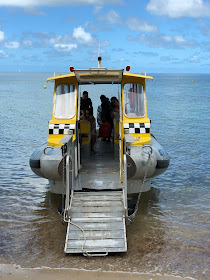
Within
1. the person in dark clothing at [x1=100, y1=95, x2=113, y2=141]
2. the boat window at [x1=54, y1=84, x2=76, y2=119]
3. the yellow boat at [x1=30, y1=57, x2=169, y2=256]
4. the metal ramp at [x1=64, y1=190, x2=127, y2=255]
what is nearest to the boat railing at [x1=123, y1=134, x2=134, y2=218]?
the yellow boat at [x1=30, y1=57, x2=169, y2=256]

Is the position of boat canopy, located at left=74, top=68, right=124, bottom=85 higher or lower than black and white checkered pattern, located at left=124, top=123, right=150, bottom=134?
higher

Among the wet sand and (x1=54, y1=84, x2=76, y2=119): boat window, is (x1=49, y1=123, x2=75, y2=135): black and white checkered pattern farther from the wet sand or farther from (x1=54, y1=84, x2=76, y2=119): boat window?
Answer: the wet sand

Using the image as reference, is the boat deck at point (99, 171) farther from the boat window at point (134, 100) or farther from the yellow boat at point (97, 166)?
the boat window at point (134, 100)

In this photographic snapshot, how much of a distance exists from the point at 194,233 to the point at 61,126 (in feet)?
11.3

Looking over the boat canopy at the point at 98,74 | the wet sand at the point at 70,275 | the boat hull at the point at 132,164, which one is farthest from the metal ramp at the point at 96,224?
the boat canopy at the point at 98,74

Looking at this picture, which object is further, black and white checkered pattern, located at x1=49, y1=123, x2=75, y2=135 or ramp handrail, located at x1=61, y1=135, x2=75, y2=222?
black and white checkered pattern, located at x1=49, y1=123, x2=75, y2=135

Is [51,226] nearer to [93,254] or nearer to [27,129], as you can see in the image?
[93,254]

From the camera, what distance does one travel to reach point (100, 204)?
271 inches

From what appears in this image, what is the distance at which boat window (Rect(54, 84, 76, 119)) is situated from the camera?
8.49 metres

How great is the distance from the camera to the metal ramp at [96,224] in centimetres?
604

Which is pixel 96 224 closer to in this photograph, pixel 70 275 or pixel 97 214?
pixel 97 214

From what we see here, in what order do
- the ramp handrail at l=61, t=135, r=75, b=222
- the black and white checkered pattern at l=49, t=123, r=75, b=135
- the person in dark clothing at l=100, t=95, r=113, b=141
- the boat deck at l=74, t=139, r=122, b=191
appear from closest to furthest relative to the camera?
the ramp handrail at l=61, t=135, r=75, b=222 → the boat deck at l=74, t=139, r=122, b=191 → the black and white checkered pattern at l=49, t=123, r=75, b=135 → the person in dark clothing at l=100, t=95, r=113, b=141

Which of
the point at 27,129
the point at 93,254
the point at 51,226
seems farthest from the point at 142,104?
the point at 27,129

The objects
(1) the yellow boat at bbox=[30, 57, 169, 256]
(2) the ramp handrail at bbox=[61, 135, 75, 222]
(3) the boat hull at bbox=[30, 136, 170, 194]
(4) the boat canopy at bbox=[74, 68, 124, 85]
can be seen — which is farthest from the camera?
(3) the boat hull at bbox=[30, 136, 170, 194]
